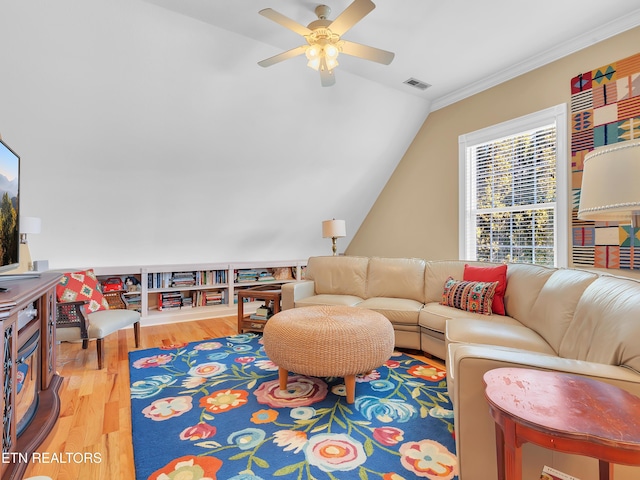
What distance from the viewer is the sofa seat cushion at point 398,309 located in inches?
116

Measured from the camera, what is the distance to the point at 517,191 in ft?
11.4

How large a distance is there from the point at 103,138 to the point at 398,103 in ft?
10.7

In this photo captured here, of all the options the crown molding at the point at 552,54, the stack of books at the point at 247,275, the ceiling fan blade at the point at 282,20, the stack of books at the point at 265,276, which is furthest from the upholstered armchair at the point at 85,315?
the crown molding at the point at 552,54

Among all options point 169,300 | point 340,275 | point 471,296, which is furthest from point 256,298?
point 471,296

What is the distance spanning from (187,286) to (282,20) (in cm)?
342

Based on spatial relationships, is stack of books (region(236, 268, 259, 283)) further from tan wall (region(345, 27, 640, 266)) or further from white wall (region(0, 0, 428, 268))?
tan wall (region(345, 27, 640, 266))

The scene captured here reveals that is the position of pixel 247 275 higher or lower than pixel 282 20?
lower

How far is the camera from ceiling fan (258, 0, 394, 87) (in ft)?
6.38

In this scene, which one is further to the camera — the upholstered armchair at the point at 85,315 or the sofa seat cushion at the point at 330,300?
the sofa seat cushion at the point at 330,300

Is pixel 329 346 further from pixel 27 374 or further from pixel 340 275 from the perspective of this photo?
pixel 340 275

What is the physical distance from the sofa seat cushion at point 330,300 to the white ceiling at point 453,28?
7.82ft

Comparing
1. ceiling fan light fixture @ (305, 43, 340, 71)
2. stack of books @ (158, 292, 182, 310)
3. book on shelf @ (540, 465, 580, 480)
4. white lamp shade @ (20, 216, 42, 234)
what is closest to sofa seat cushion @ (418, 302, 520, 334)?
book on shelf @ (540, 465, 580, 480)

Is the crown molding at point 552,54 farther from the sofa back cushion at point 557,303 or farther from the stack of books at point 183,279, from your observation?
the stack of books at point 183,279

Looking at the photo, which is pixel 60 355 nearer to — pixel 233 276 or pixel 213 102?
pixel 233 276
